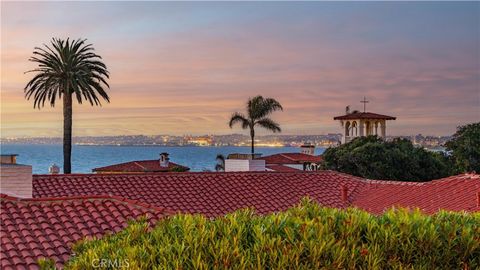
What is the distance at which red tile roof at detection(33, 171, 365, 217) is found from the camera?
900 inches

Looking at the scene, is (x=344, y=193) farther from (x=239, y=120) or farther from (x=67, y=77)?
(x=239, y=120)

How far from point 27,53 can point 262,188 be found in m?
31.6

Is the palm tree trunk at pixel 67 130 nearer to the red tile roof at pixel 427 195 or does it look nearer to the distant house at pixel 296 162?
the red tile roof at pixel 427 195

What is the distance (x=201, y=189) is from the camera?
24391 mm

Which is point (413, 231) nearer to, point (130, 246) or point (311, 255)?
point (311, 255)

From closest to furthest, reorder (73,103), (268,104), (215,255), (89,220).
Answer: (215,255), (89,220), (73,103), (268,104)

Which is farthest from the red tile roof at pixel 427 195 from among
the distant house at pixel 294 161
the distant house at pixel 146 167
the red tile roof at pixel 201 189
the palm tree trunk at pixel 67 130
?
the distant house at pixel 146 167

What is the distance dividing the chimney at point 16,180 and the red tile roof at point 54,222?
13.9ft

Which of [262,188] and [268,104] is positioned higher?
[268,104]

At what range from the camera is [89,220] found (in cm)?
1480

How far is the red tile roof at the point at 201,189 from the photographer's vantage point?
22.9 metres

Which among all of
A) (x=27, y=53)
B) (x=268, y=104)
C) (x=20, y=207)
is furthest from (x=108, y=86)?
(x=20, y=207)

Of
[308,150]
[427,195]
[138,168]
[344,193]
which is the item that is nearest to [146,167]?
[138,168]

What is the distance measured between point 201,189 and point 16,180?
295 inches
